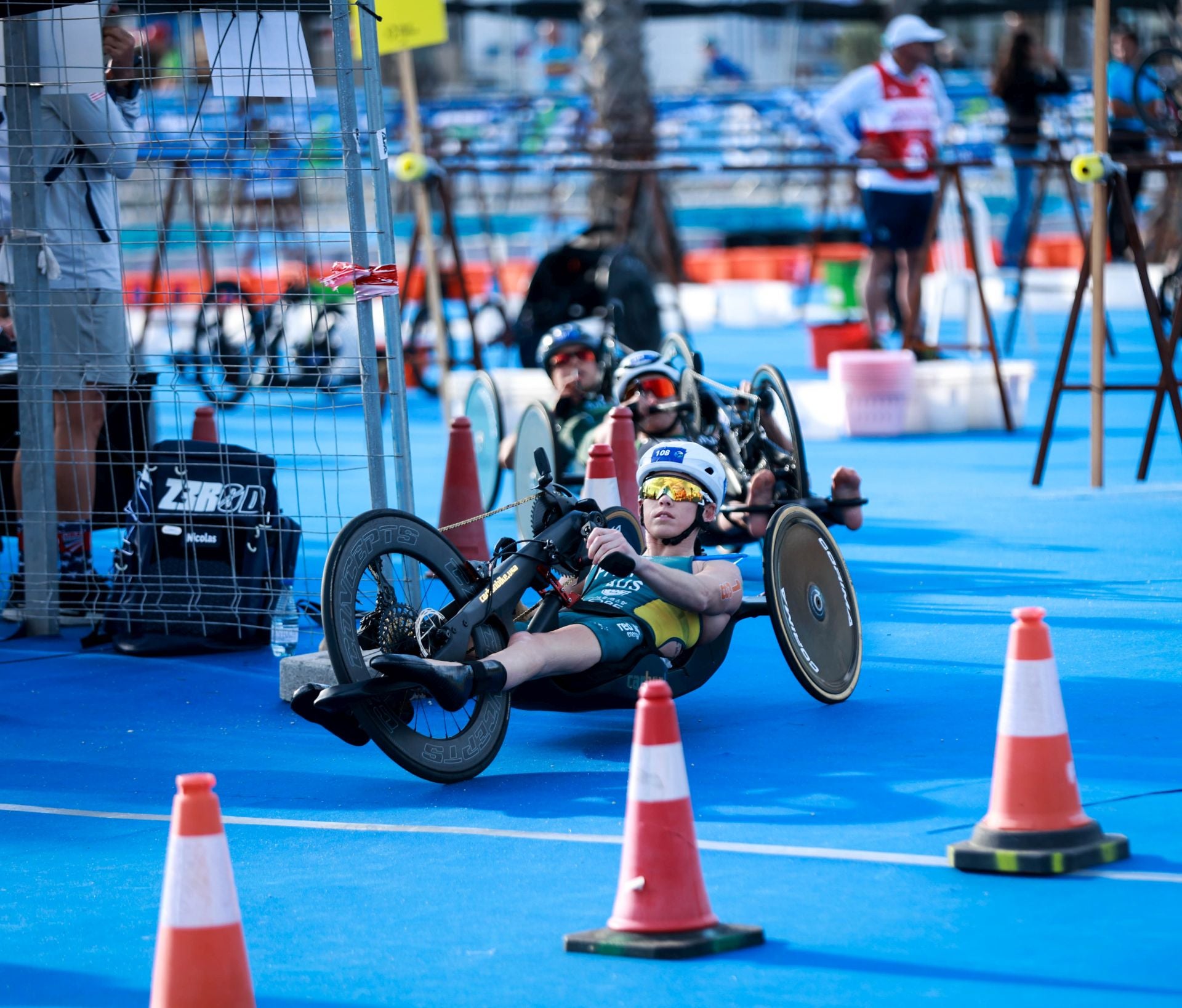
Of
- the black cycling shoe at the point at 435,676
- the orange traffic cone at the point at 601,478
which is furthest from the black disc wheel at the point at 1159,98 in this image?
the black cycling shoe at the point at 435,676

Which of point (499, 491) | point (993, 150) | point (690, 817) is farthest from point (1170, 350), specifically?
point (993, 150)

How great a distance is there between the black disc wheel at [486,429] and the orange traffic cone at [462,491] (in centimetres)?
76

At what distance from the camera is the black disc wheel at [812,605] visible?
589 centimetres

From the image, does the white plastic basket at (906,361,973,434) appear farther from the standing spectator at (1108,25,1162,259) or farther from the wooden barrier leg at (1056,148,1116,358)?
the standing spectator at (1108,25,1162,259)

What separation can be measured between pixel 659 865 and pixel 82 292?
4.94 meters

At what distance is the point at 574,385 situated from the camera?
9.63 m

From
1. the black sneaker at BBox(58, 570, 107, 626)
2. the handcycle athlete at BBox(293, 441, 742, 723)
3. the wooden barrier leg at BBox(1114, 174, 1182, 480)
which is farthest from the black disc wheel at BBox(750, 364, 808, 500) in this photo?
the black sneaker at BBox(58, 570, 107, 626)

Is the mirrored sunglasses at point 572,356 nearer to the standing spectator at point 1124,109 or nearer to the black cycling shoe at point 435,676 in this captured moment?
the black cycling shoe at point 435,676

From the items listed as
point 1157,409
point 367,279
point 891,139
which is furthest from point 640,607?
point 891,139

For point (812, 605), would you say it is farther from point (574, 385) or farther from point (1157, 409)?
point (1157, 409)

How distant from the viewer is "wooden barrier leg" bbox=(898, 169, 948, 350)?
45.1ft

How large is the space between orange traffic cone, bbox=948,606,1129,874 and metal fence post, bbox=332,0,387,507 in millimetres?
2789

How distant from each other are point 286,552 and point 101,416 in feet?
4.32

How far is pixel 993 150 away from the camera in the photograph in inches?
1017
